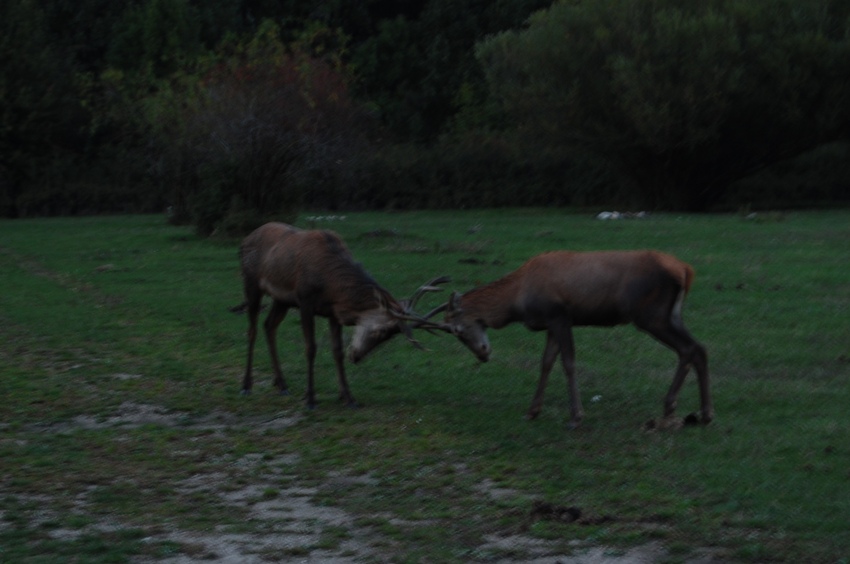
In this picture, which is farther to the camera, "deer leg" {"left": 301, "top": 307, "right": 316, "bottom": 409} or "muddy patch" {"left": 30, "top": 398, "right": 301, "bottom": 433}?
"deer leg" {"left": 301, "top": 307, "right": 316, "bottom": 409}

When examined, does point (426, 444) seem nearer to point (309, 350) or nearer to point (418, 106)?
point (309, 350)

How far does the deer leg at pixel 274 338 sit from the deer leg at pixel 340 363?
858 mm

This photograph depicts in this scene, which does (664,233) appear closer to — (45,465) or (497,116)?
(45,465)

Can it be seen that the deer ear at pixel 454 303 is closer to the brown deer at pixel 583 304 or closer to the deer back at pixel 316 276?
the brown deer at pixel 583 304

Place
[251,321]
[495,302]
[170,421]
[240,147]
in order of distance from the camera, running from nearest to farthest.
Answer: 1. [495,302]
2. [170,421]
3. [251,321]
4. [240,147]

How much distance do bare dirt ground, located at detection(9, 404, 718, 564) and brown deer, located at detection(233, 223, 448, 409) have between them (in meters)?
1.67

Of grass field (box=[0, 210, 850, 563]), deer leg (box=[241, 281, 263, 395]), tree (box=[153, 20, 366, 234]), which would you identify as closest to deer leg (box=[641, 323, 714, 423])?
grass field (box=[0, 210, 850, 563])

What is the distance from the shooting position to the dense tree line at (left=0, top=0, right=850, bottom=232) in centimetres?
3241

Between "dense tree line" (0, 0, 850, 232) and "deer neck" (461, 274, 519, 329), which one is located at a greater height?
"dense tree line" (0, 0, 850, 232)

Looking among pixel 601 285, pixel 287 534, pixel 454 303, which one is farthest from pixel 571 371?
pixel 287 534

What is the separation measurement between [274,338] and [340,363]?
3.73 feet

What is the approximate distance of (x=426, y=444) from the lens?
9.46 metres

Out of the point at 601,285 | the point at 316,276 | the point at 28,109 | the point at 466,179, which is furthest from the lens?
the point at 28,109

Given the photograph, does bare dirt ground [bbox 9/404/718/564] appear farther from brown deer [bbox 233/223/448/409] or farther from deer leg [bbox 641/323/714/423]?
deer leg [bbox 641/323/714/423]
